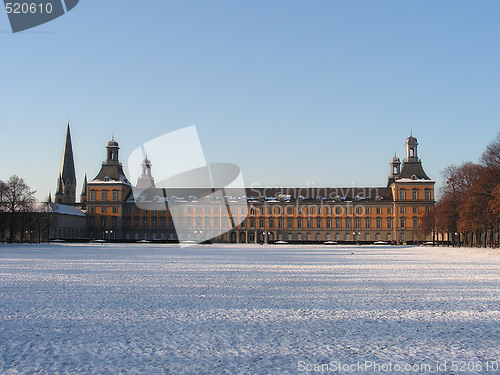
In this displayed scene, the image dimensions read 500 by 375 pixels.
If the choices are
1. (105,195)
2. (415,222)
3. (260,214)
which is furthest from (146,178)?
(415,222)

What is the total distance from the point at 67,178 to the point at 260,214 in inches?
1963

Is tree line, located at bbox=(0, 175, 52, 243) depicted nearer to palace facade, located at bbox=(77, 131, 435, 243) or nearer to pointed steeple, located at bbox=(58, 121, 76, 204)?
palace facade, located at bbox=(77, 131, 435, 243)

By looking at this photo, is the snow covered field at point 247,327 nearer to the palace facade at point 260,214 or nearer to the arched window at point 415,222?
the arched window at point 415,222

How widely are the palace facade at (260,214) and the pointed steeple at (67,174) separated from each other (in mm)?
27977

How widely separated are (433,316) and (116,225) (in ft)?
295

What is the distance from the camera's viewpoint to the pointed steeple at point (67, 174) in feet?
399

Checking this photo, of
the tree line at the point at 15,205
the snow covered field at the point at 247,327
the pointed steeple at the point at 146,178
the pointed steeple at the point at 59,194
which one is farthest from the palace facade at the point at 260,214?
the snow covered field at the point at 247,327

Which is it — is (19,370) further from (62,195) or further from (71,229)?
(62,195)

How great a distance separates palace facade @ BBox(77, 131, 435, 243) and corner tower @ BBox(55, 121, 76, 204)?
91.6 ft

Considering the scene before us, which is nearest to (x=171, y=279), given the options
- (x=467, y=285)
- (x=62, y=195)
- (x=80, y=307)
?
(x=80, y=307)

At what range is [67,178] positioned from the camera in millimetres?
Result: 122312

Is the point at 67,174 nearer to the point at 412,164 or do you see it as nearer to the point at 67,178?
the point at 67,178

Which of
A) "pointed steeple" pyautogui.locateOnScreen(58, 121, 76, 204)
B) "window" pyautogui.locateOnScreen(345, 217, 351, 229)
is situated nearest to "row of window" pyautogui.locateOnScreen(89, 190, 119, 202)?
"pointed steeple" pyautogui.locateOnScreen(58, 121, 76, 204)

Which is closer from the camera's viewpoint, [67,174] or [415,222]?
[415,222]
